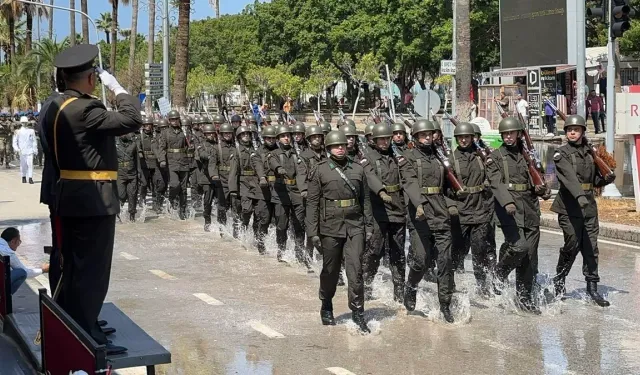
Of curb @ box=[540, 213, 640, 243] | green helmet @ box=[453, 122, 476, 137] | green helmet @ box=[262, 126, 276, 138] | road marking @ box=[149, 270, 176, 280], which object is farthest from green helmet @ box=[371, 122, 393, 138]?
curb @ box=[540, 213, 640, 243]

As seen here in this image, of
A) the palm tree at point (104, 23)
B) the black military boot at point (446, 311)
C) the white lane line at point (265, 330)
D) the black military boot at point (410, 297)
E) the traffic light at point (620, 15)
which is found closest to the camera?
the white lane line at point (265, 330)

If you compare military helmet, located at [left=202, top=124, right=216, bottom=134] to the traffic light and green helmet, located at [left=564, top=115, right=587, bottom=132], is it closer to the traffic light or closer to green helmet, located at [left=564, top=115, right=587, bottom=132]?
the traffic light

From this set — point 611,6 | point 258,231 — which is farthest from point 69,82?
point 611,6

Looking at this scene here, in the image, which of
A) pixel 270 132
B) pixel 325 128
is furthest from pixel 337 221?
pixel 270 132

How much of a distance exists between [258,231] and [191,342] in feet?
19.0

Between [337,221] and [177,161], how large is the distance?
9.45m

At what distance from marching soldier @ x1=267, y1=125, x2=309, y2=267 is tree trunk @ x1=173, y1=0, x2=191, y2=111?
1391cm

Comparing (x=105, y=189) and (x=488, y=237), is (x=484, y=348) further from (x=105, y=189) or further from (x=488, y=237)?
(x=105, y=189)

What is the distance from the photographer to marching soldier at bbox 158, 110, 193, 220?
18188 millimetres

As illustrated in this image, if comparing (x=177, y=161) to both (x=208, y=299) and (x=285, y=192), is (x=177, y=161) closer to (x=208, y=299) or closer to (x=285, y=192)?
(x=285, y=192)

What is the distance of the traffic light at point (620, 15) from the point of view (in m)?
17.2

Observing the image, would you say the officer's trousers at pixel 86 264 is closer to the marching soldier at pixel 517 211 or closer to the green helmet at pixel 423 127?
the green helmet at pixel 423 127

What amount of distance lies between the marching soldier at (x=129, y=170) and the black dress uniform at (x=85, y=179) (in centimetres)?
1183

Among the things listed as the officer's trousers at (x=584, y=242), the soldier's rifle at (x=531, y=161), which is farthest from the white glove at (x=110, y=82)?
the officer's trousers at (x=584, y=242)
